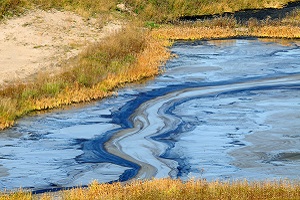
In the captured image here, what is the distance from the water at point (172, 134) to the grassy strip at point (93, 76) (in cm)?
70

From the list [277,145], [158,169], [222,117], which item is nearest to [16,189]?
[158,169]

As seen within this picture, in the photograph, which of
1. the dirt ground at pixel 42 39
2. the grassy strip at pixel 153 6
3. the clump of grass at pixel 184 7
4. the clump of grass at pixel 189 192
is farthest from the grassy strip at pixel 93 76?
the clump of grass at pixel 184 7

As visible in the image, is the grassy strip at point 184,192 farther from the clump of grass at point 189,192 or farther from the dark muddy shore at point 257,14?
the dark muddy shore at point 257,14

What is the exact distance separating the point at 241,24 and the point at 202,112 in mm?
25026

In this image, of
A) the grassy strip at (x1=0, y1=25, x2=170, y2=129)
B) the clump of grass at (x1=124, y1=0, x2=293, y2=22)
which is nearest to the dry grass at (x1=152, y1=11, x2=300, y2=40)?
the clump of grass at (x1=124, y1=0, x2=293, y2=22)

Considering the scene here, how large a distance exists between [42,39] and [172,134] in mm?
Result: 18650

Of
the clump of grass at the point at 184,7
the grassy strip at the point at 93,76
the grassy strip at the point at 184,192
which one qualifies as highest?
the grassy strip at the point at 184,192

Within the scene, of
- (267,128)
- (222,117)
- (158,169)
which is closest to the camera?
(158,169)

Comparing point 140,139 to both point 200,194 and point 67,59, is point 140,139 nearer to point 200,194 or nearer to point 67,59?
point 200,194

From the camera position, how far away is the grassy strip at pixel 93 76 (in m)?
24.8

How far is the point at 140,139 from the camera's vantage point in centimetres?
2091

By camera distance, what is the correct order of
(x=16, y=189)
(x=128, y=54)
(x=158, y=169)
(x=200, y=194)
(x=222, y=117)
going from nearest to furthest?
(x=200, y=194)
(x=16, y=189)
(x=158, y=169)
(x=222, y=117)
(x=128, y=54)

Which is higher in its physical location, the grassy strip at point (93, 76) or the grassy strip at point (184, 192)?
the grassy strip at point (184, 192)

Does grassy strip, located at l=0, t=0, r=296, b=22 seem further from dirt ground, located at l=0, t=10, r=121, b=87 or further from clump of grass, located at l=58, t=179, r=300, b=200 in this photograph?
clump of grass, located at l=58, t=179, r=300, b=200
